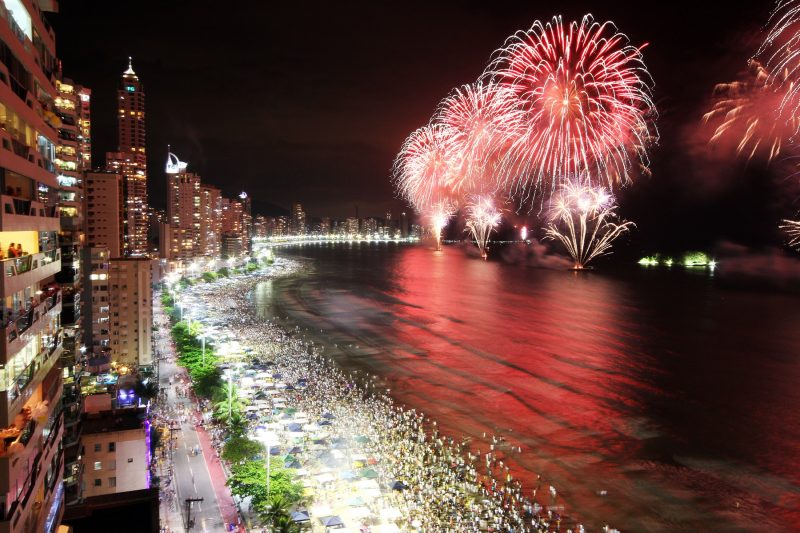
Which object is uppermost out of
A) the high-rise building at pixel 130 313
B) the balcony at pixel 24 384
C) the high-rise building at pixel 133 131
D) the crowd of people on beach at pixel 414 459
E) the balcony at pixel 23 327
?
the high-rise building at pixel 133 131

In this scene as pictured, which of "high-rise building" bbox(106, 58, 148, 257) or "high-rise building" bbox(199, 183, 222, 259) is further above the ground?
"high-rise building" bbox(106, 58, 148, 257)

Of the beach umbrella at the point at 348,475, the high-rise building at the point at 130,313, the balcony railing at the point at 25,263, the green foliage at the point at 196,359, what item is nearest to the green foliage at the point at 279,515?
the beach umbrella at the point at 348,475

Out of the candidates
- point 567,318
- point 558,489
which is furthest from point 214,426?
point 567,318

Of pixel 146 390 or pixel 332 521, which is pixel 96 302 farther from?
pixel 332 521

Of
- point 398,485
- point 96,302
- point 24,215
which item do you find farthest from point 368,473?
point 96,302

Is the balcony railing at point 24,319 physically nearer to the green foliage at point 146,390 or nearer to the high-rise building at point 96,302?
the green foliage at point 146,390

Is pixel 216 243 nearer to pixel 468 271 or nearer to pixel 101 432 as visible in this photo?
pixel 468 271

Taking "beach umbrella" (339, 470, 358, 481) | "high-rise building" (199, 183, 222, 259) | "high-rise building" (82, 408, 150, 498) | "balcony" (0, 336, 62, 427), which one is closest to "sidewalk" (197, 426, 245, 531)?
"high-rise building" (82, 408, 150, 498)

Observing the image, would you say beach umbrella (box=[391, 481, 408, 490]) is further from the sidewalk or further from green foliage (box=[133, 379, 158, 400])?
green foliage (box=[133, 379, 158, 400])
